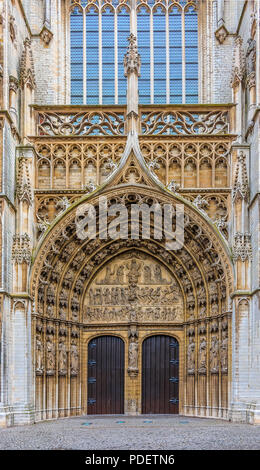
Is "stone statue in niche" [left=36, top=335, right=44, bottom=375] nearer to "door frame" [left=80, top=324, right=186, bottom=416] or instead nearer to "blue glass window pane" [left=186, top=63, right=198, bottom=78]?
"door frame" [left=80, top=324, right=186, bottom=416]

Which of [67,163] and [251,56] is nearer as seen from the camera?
[251,56]

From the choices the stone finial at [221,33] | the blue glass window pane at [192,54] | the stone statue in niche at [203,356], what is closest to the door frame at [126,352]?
the stone statue in niche at [203,356]

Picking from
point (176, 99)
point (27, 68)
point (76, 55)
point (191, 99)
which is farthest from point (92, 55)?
point (191, 99)

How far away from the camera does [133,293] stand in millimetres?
21000

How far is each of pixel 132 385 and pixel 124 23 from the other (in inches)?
470

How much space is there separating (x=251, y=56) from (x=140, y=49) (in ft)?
16.2

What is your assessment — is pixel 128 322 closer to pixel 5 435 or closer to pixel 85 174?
pixel 85 174

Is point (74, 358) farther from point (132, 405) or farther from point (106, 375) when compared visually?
point (132, 405)

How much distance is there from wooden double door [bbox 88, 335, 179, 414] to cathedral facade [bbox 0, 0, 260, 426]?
0.11ft

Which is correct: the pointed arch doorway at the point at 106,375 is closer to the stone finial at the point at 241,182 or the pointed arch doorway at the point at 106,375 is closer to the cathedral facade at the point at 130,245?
the cathedral facade at the point at 130,245

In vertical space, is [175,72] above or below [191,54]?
below

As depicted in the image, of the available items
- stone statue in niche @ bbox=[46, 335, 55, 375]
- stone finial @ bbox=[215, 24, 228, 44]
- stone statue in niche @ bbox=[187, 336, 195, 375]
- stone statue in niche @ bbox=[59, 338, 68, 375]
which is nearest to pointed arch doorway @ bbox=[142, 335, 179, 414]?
stone statue in niche @ bbox=[187, 336, 195, 375]

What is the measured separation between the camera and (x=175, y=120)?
20531 mm

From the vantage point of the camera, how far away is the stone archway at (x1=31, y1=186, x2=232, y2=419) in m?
19.3
